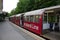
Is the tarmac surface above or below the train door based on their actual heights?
below

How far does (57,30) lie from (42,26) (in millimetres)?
2433

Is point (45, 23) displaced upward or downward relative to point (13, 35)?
upward

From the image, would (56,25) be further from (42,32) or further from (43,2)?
(43,2)

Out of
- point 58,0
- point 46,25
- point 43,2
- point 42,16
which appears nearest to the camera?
point 42,16

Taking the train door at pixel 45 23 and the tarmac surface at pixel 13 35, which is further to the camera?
the train door at pixel 45 23

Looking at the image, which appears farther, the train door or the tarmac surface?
the train door

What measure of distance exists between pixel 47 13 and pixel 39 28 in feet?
5.23

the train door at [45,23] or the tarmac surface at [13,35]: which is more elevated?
the train door at [45,23]

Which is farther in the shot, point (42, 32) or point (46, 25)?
point (46, 25)

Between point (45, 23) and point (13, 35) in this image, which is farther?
point (13, 35)

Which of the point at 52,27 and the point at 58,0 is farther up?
the point at 58,0

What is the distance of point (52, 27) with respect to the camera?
21797mm

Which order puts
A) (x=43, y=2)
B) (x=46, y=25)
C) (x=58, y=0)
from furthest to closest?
1. (x=43, y=2)
2. (x=58, y=0)
3. (x=46, y=25)

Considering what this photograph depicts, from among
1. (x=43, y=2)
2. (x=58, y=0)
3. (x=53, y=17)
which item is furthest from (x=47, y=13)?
(x=43, y=2)
